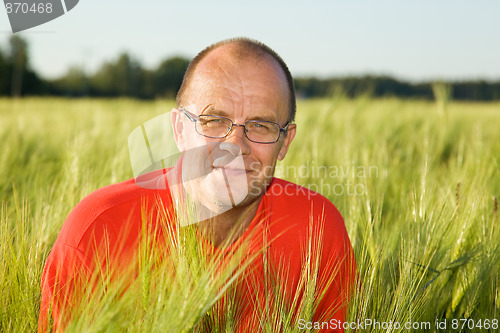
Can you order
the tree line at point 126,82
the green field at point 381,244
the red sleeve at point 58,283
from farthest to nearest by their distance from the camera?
1. the tree line at point 126,82
2. the green field at point 381,244
3. the red sleeve at point 58,283

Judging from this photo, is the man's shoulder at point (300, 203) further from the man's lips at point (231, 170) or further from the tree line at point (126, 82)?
the tree line at point (126, 82)

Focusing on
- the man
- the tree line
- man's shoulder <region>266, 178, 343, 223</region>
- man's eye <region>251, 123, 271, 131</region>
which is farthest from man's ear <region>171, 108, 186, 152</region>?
the tree line

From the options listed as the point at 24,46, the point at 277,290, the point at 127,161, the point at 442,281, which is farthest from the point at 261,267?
the point at 24,46

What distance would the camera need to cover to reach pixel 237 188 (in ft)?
4.34

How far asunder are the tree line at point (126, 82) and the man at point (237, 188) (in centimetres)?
285

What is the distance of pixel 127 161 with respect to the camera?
7.73ft

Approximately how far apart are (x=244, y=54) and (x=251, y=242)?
0.59 m

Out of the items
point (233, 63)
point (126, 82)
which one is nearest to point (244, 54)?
point (233, 63)

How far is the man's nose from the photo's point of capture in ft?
4.30

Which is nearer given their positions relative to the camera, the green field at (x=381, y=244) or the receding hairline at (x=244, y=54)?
the green field at (x=381, y=244)

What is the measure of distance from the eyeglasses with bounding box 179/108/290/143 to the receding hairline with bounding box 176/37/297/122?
0.13 meters

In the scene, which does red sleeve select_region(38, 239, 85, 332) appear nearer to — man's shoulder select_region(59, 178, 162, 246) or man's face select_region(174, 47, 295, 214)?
man's shoulder select_region(59, 178, 162, 246)

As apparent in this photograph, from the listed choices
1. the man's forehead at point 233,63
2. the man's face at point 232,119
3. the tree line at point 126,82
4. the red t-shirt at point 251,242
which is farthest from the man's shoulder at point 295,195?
the tree line at point 126,82

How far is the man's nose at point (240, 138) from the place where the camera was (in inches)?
51.6
